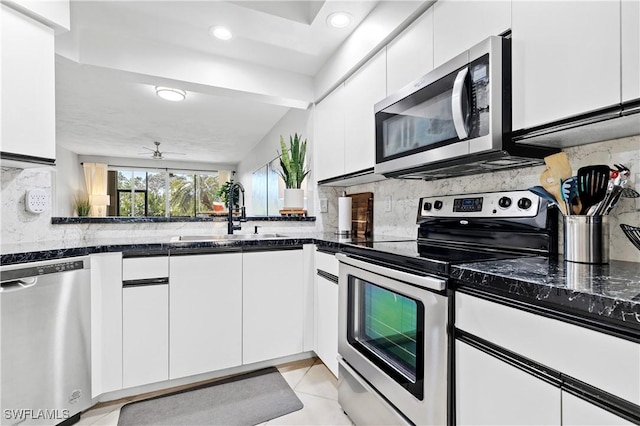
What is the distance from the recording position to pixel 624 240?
110 centimetres

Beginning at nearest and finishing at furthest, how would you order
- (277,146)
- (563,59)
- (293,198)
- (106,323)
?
1. (563,59)
2. (106,323)
3. (293,198)
4. (277,146)

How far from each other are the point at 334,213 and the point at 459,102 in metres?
1.77

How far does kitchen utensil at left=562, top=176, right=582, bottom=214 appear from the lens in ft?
3.48

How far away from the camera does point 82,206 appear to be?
687cm

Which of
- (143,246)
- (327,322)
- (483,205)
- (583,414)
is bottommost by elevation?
(327,322)

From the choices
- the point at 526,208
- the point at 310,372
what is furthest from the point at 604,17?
the point at 310,372

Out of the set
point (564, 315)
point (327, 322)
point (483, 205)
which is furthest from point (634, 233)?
point (327, 322)

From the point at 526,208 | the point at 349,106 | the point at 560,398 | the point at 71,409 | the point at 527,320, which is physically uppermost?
the point at 349,106

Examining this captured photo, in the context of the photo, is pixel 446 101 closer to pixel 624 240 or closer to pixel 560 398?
pixel 624 240

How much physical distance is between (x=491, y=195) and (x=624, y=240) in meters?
0.51

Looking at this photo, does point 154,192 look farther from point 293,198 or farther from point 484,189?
point 484,189

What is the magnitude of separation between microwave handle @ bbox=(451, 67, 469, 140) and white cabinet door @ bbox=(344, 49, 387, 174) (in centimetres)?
71

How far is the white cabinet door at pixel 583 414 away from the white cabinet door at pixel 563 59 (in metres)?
0.81

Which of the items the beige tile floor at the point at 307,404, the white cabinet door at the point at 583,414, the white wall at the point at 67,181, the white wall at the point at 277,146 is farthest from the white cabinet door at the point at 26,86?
the white wall at the point at 67,181
